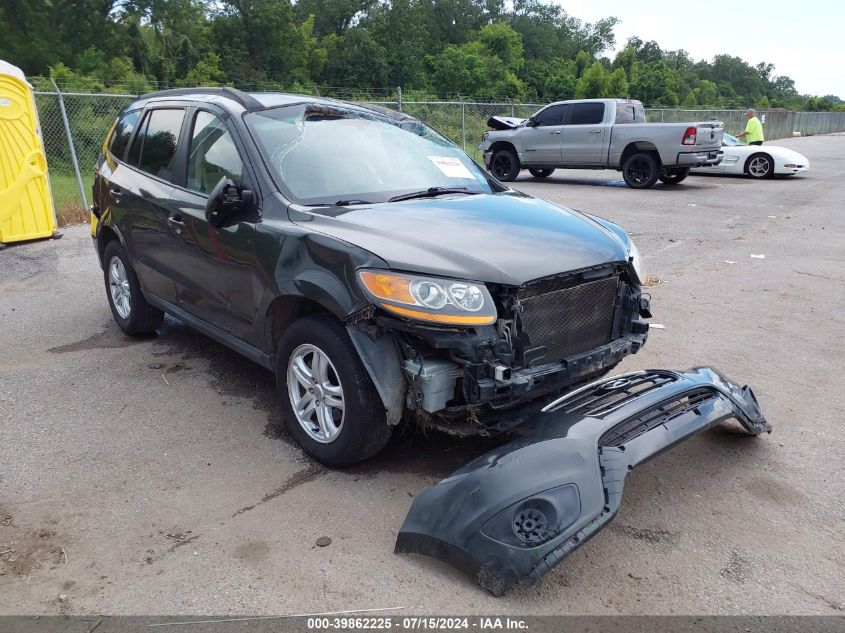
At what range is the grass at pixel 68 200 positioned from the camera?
11609 mm

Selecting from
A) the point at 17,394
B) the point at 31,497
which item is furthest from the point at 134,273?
the point at 31,497

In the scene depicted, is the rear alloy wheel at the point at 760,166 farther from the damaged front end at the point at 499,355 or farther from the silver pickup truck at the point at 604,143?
the damaged front end at the point at 499,355

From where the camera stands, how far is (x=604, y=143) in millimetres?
15844

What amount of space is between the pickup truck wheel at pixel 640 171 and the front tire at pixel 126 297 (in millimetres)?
12437

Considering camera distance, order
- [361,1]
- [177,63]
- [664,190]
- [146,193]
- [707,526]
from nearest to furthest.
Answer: [707,526] < [146,193] < [664,190] < [177,63] < [361,1]

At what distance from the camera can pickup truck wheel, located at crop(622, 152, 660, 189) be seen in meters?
15.3

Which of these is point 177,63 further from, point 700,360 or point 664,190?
point 700,360

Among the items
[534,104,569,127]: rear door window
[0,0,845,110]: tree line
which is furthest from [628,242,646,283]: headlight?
[0,0,845,110]: tree line

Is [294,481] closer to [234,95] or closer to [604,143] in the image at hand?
[234,95]

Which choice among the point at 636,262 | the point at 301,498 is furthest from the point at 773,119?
the point at 301,498

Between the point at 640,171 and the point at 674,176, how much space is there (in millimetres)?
1301

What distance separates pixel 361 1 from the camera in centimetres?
6812

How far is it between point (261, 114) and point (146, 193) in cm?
124

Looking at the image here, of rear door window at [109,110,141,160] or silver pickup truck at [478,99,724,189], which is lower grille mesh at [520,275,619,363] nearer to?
rear door window at [109,110,141,160]
